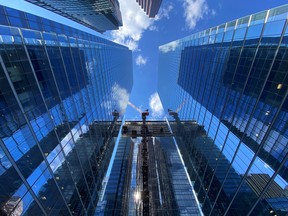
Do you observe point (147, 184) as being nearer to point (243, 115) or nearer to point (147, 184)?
point (147, 184)

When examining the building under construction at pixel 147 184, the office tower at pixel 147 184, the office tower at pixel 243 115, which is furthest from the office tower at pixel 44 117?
the office tower at pixel 243 115

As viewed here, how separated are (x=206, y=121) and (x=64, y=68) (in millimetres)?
35033

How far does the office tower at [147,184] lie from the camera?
55.2m

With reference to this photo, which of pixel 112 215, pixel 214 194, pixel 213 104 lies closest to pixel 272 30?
pixel 213 104

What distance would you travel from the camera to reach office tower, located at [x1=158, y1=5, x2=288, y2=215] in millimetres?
20953

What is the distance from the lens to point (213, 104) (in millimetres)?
38875

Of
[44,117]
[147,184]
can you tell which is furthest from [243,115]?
[44,117]

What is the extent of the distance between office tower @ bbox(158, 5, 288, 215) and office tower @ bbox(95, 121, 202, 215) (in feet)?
52.4

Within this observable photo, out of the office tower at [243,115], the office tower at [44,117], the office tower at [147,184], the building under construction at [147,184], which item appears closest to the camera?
the office tower at [44,117]

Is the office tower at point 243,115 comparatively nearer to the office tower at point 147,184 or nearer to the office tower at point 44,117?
the office tower at point 147,184

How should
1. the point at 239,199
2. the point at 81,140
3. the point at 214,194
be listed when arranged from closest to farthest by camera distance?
the point at 239,199
the point at 81,140
the point at 214,194

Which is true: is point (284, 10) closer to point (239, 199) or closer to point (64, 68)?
point (239, 199)

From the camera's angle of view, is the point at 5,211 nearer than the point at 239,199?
Yes

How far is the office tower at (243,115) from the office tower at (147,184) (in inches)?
629
